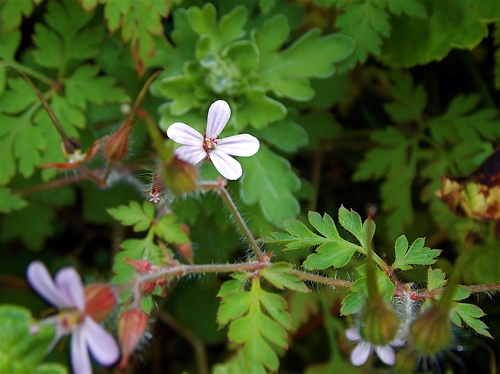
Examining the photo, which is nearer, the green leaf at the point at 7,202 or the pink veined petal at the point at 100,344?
the pink veined petal at the point at 100,344

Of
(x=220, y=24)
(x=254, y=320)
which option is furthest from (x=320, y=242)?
(x=220, y=24)

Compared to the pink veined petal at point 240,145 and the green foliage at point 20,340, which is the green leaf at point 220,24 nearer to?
the pink veined petal at point 240,145

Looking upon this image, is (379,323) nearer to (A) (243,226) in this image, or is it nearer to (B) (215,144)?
(A) (243,226)

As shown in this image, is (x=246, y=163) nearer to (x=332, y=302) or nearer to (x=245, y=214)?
(x=245, y=214)

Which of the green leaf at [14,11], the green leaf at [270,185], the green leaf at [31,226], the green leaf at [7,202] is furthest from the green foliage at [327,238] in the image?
the green leaf at [31,226]

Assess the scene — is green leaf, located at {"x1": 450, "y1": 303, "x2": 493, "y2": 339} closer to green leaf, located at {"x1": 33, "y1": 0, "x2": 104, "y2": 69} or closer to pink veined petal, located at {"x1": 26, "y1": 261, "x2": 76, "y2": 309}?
pink veined petal, located at {"x1": 26, "y1": 261, "x2": 76, "y2": 309}

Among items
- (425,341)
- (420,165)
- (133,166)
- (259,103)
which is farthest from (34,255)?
(425,341)
